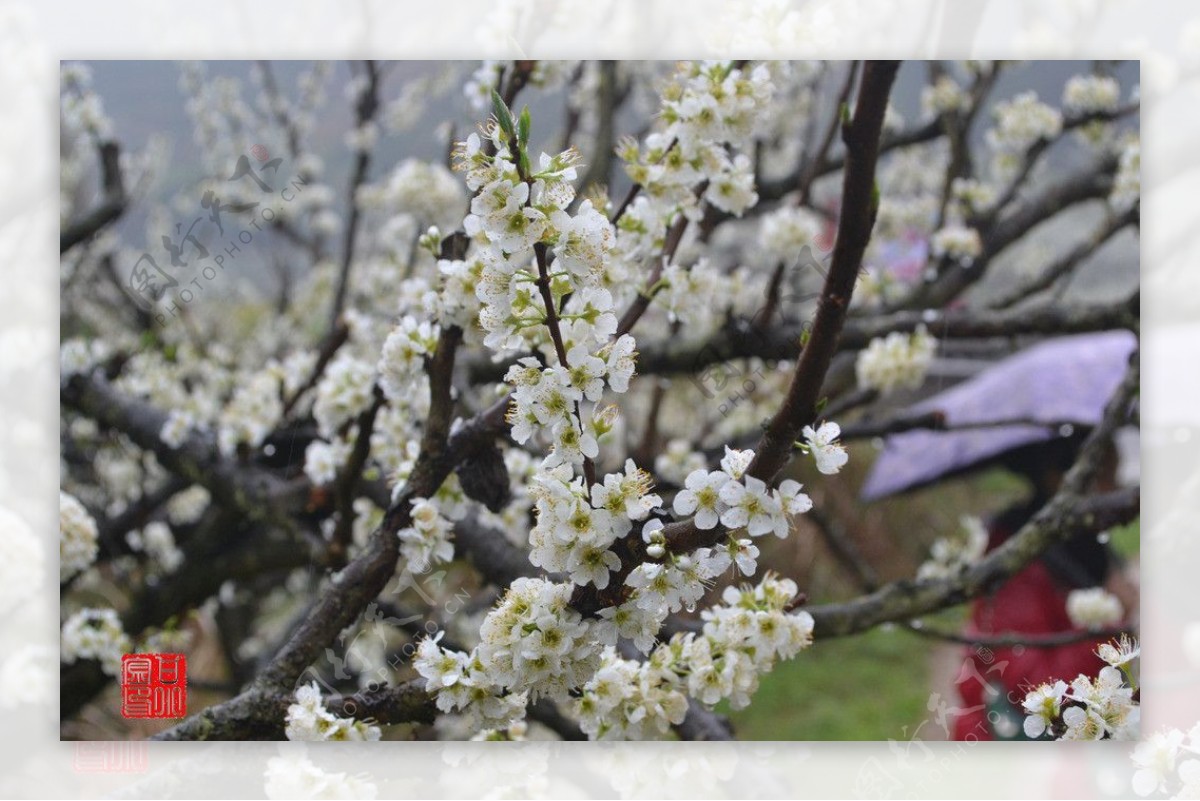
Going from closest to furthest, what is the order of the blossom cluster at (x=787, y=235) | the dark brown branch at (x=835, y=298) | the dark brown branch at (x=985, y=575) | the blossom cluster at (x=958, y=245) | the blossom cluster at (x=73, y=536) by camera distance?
1. the dark brown branch at (x=835, y=298)
2. the dark brown branch at (x=985, y=575)
3. the blossom cluster at (x=73, y=536)
4. the blossom cluster at (x=787, y=235)
5. the blossom cluster at (x=958, y=245)

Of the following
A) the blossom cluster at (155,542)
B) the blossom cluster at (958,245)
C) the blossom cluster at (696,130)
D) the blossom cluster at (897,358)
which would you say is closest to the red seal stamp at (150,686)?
the blossom cluster at (155,542)

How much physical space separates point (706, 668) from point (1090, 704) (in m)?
0.31

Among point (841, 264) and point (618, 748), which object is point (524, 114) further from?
point (618, 748)

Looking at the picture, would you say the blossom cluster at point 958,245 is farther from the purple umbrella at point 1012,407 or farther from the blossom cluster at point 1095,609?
the blossom cluster at point 1095,609

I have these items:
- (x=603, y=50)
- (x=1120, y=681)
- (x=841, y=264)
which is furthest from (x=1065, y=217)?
(x=841, y=264)

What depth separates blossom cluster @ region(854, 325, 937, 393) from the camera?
151 centimetres

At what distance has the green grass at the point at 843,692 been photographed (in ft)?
6.15

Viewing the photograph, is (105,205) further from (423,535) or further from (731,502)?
(731,502)

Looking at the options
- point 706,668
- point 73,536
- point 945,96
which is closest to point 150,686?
point 73,536

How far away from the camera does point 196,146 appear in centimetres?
179

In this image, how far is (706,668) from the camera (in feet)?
2.82

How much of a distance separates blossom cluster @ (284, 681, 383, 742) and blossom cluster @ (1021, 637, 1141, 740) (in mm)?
543

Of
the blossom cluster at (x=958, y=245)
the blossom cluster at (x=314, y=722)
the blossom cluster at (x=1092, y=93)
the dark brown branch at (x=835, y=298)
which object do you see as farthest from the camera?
the blossom cluster at (x=958, y=245)

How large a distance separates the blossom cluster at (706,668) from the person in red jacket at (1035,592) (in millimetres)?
788
